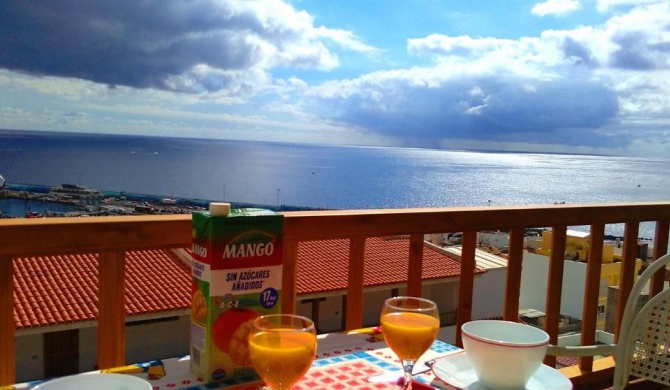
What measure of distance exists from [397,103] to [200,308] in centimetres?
5493

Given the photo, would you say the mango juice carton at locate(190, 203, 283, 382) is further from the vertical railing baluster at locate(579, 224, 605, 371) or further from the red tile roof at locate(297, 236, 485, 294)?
the red tile roof at locate(297, 236, 485, 294)

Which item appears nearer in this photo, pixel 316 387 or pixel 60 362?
pixel 316 387

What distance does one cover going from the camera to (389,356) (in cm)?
120

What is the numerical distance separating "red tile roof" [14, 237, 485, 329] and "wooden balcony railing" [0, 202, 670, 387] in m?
6.34

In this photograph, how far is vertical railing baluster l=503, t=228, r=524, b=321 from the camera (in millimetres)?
2148

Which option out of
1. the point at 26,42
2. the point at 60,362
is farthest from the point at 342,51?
the point at 60,362

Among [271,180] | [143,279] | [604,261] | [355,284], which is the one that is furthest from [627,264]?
[271,180]

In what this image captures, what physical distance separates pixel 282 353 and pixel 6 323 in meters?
0.85

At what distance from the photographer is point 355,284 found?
1.84 metres

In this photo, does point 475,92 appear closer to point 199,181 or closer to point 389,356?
point 199,181

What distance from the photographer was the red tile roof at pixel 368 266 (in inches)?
489

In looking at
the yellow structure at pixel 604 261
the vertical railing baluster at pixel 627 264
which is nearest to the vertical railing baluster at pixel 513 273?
the vertical railing baluster at pixel 627 264

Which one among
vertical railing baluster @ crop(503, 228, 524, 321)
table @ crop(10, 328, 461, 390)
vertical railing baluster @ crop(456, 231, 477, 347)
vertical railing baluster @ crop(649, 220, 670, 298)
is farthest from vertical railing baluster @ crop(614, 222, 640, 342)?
table @ crop(10, 328, 461, 390)

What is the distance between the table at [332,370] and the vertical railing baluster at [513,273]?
3.13ft
